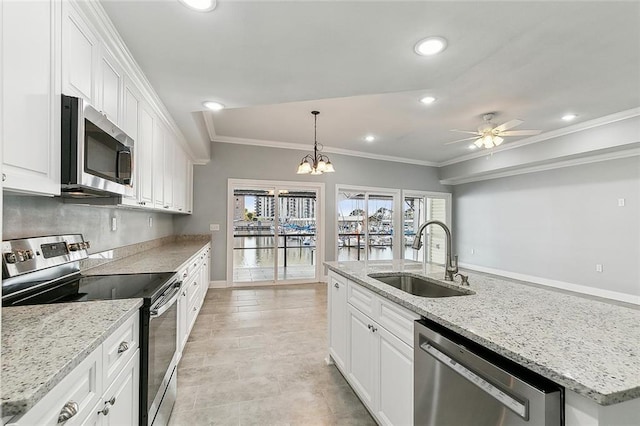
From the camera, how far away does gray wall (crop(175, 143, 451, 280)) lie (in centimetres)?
538

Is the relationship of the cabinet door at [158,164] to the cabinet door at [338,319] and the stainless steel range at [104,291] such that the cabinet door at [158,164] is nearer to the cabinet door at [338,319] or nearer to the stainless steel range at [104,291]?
the stainless steel range at [104,291]

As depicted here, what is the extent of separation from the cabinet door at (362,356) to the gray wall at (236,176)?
12.7ft

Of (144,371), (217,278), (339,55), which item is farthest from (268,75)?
(217,278)

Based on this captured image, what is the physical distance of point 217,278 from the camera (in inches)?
213

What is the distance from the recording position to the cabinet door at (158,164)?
2803mm

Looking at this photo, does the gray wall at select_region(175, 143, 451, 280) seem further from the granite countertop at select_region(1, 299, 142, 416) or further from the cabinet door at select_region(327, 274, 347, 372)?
the granite countertop at select_region(1, 299, 142, 416)

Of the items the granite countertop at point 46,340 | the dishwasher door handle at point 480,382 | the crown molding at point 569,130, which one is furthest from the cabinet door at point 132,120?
the crown molding at point 569,130

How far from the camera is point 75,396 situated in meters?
0.90

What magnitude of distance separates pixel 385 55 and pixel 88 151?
182 cm

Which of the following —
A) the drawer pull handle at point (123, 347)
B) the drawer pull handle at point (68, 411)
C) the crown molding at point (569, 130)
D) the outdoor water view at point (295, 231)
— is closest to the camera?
the drawer pull handle at point (68, 411)

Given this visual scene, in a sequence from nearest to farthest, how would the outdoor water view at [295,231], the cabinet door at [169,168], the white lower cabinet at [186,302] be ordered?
1. the white lower cabinet at [186,302]
2. the cabinet door at [169,168]
3. the outdoor water view at [295,231]

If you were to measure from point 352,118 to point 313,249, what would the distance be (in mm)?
2876

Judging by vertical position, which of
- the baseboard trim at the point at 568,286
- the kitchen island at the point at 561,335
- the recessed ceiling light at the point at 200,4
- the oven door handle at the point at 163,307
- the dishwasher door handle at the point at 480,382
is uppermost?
the recessed ceiling light at the point at 200,4

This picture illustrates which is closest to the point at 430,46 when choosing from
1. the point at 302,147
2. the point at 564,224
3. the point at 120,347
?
the point at 120,347
